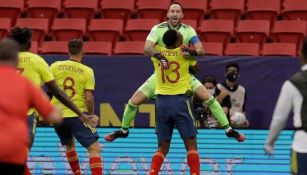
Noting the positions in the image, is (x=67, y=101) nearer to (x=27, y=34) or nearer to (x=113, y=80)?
(x=27, y=34)

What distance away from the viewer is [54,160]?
44.7ft

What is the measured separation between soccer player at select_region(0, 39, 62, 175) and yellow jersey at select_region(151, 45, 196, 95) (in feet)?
13.6

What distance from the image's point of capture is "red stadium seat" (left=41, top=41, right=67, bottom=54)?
17.4 m

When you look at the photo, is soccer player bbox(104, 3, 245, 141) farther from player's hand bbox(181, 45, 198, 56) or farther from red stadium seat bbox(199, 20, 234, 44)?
red stadium seat bbox(199, 20, 234, 44)

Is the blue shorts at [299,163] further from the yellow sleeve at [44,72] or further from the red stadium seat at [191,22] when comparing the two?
the red stadium seat at [191,22]

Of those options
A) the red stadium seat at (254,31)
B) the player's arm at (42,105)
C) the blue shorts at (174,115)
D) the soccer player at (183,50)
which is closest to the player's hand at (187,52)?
the soccer player at (183,50)

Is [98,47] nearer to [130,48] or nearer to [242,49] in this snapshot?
[130,48]

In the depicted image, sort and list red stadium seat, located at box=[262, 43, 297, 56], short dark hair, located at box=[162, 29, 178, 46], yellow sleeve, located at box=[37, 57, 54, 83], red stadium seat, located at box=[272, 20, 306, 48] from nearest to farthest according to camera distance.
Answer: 1. yellow sleeve, located at box=[37, 57, 54, 83]
2. short dark hair, located at box=[162, 29, 178, 46]
3. red stadium seat, located at box=[262, 43, 297, 56]
4. red stadium seat, located at box=[272, 20, 306, 48]

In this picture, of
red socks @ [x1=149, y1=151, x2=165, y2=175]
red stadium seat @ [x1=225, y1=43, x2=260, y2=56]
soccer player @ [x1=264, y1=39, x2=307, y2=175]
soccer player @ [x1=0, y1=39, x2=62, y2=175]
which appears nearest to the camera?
soccer player @ [x1=0, y1=39, x2=62, y2=175]

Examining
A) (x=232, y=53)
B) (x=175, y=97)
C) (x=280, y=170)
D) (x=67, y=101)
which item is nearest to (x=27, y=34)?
(x=67, y=101)

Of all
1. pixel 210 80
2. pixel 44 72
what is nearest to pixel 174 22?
pixel 44 72

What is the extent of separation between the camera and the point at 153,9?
1869cm

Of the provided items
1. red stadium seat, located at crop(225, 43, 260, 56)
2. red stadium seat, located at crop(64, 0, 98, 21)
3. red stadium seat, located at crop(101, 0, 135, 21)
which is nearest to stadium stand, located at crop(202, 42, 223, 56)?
red stadium seat, located at crop(225, 43, 260, 56)

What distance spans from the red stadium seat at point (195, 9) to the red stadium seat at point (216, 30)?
20.1 inches
